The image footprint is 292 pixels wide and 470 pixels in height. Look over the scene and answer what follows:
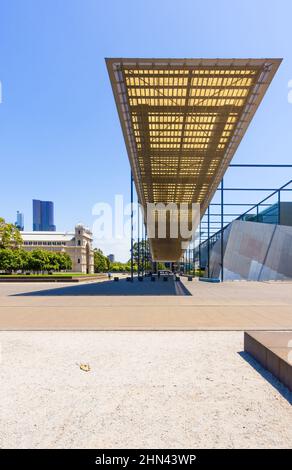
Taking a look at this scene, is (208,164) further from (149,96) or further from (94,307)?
(94,307)

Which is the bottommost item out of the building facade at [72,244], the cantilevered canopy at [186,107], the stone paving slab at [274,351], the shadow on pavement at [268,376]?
the building facade at [72,244]

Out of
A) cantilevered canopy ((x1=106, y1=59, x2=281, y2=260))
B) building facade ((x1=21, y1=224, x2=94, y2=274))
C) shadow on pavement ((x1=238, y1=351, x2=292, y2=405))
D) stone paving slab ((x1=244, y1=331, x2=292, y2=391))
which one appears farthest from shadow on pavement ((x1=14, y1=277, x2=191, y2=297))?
building facade ((x1=21, y1=224, x2=94, y2=274))

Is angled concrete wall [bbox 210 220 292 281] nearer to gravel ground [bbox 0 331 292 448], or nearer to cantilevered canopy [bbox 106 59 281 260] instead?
cantilevered canopy [bbox 106 59 281 260]

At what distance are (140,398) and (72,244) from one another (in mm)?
133767

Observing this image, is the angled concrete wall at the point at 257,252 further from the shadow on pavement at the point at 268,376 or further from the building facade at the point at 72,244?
the building facade at the point at 72,244

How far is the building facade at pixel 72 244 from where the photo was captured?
12938 centimetres

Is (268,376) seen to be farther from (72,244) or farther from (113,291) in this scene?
(72,244)

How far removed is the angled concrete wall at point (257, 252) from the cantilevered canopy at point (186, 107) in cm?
1103

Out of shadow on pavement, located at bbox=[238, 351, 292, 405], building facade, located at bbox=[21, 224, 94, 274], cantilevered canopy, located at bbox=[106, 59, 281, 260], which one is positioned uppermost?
cantilevered canopy, located at bbox=[106, 59, 281, 260]

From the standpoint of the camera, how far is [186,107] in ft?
82.8

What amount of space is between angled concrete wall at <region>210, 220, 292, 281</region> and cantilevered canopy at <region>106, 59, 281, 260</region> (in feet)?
36.2

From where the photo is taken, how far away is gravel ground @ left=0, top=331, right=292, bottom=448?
→ 337 cm

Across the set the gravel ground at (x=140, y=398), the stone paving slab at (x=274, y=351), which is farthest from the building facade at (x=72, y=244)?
the stone paving slab at (x=274, y=351)

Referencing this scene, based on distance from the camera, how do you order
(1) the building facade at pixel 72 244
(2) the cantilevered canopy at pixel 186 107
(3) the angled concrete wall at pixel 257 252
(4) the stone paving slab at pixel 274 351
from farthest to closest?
(1) the building facade at pixel 72 244
(3) the angled concrete wall at pixel 257 252
(2) the cantilevered canopy at pixel 186 107
(4) the stone paving slab at pixel 274 351
